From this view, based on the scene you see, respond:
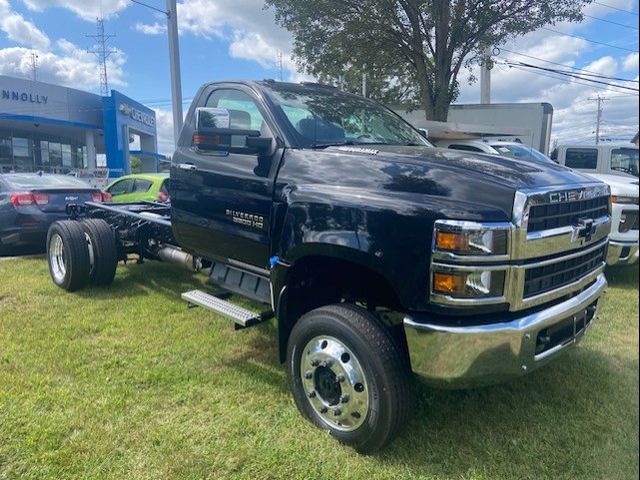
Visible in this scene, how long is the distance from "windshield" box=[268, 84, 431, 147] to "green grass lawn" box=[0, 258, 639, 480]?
1.84m

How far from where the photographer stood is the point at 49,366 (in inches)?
153

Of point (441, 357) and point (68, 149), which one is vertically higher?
point (68, 149)

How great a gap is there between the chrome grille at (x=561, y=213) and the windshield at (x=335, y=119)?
4.83ft

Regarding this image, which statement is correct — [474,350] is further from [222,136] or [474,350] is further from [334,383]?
[222,136]

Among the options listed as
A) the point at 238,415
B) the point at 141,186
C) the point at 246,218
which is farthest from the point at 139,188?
the point at 238,415

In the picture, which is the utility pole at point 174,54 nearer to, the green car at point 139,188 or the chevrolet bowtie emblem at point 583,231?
the chevrolet bowtie emblem at point 583,231

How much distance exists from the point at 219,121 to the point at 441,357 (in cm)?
215

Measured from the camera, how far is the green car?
9.81 meters

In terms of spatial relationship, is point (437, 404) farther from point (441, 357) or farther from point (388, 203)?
point (388, 203)

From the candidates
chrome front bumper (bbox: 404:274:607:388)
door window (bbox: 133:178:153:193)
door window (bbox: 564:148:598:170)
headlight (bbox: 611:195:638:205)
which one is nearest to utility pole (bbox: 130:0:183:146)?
chrome front bumper (bbox: 404:274:607:388)

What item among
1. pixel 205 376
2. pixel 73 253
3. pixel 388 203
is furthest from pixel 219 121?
pixel 73 253

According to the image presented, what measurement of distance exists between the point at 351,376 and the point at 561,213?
143cm

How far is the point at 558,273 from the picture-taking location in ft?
9.08

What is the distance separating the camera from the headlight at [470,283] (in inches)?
95.4
